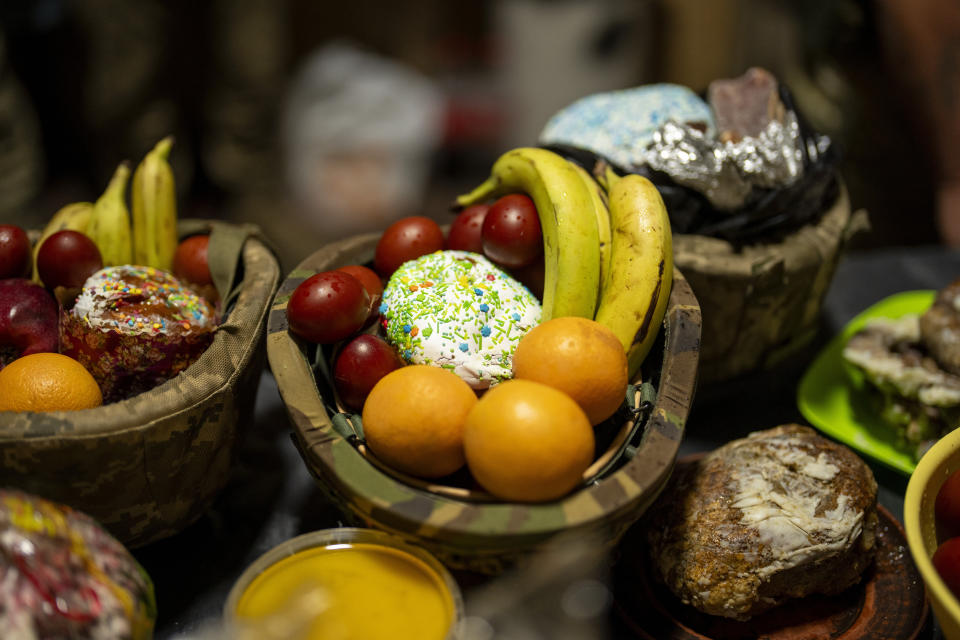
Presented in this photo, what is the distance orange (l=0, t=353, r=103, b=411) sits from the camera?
88cm

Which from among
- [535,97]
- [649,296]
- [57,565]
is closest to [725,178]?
[649,296]

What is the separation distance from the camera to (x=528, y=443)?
743 millimetres

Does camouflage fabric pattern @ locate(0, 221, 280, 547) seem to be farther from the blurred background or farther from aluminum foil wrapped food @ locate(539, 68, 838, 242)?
the blurred background

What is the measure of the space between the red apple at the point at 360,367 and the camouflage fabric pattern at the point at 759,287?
0.50 m

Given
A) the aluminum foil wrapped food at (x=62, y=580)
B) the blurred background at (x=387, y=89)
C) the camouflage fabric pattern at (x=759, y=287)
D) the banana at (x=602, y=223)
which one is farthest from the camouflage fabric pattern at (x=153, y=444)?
the blurred background at (x=387, y=89)

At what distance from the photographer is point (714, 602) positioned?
89 cm

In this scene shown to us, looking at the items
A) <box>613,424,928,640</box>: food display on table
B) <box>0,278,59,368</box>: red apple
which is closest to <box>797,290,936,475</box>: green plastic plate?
<box>613,424,928,640</box>: food display on table

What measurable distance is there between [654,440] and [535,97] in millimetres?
2102

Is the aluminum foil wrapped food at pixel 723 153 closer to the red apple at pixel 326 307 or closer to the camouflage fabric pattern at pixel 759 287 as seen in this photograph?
the camouflage fabric pattern at pixel 759 287

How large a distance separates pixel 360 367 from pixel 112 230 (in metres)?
0.51

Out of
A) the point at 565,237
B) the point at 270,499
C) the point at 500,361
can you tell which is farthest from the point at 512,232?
the point at 270,499

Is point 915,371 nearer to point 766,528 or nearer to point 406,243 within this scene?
point 766,528

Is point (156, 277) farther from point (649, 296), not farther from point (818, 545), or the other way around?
point (818, 545)

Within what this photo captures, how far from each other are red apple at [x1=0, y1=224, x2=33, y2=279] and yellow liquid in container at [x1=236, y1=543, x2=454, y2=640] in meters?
0.62
